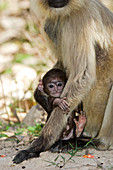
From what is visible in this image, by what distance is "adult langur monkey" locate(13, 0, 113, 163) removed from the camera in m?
3.58

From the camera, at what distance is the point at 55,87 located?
3.96 meters

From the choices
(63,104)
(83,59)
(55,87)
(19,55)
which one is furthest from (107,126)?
(19,55)

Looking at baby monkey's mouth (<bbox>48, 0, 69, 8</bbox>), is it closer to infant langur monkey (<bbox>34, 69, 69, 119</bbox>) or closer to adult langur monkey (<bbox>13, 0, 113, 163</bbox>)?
adult langur monkey (<bbox>13, 0, 113, 163</bbox>)

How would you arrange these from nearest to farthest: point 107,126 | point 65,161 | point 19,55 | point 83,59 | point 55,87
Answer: point 65,161
point 83,59
point 107,126
point 55,87
point 19,55

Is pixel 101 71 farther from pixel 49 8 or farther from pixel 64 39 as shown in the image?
pixel 49 8

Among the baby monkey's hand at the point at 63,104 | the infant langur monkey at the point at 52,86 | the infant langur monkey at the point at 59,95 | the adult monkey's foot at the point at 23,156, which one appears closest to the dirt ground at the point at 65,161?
the adult monkey's foot at the point at 23,156

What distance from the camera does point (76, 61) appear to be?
3.60m

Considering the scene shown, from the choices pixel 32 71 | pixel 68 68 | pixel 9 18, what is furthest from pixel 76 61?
pixel 9 18

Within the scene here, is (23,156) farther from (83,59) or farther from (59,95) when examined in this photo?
(83,59)

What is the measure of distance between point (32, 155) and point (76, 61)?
3.73 ft

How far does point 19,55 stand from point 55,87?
21.5 feet

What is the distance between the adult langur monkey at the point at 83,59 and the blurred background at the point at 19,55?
211cm

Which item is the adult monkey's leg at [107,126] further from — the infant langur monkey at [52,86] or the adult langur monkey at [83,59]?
the infant langur monkey at [52,86]

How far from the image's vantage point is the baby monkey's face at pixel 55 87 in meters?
3.95
